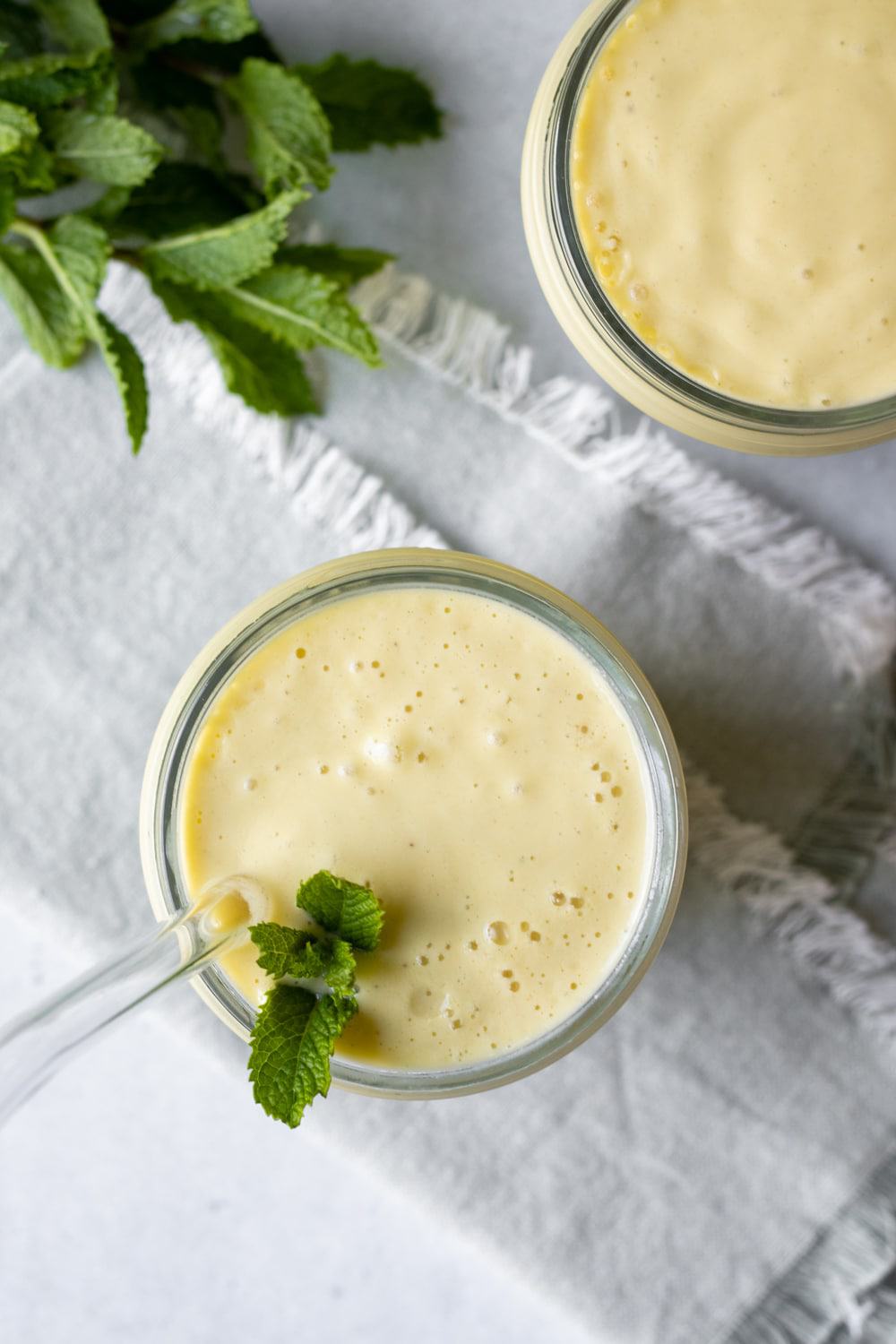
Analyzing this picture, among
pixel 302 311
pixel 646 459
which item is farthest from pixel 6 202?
pixel 646 459

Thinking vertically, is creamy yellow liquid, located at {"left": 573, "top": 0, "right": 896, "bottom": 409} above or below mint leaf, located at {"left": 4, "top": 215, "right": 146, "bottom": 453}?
below

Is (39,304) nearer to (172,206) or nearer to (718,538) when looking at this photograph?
(172,206)

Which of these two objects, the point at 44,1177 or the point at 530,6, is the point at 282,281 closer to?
the point at 530,6

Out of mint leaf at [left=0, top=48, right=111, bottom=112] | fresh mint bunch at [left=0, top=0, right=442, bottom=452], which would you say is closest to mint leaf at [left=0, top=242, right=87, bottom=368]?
fresh mint bunch at [left=0, top=0, right=442, bottom=452]

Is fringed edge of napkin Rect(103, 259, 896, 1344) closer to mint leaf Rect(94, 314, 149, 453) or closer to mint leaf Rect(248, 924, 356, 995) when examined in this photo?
mint leaf Rect(94, 314, 149, 453)

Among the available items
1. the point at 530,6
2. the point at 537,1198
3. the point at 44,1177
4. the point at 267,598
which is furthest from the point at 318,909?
the point at 530,6
